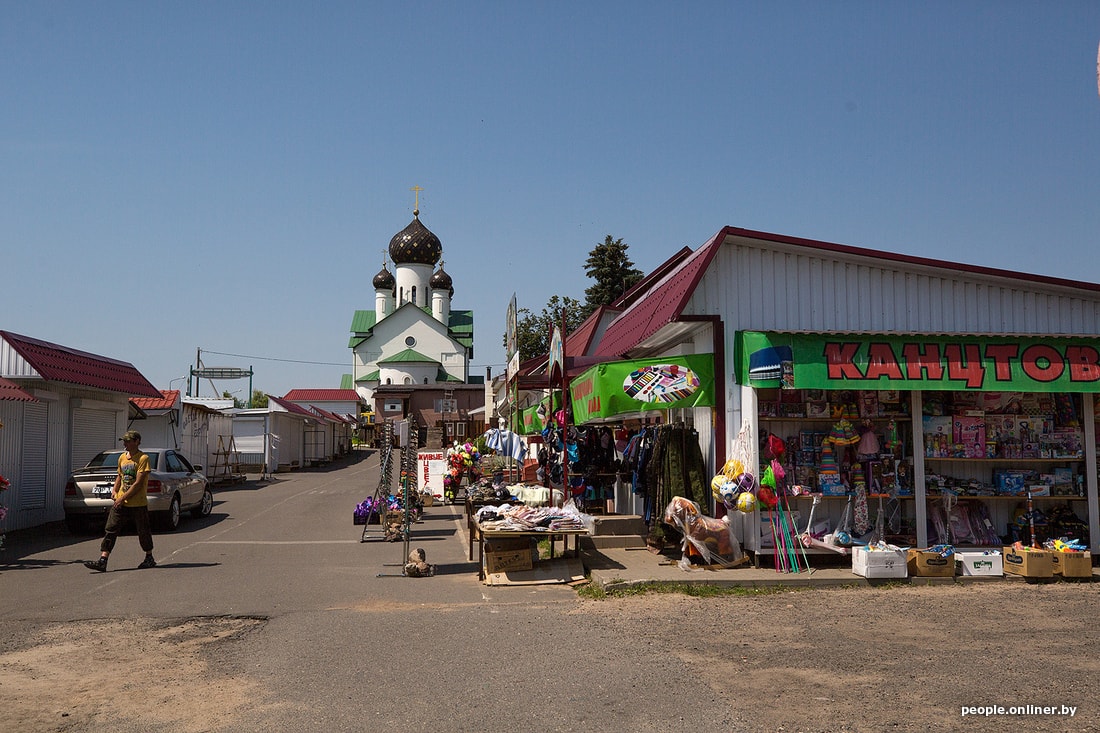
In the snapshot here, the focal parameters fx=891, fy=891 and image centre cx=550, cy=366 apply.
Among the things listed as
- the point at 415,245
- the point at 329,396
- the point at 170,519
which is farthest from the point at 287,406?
the point at 329,396

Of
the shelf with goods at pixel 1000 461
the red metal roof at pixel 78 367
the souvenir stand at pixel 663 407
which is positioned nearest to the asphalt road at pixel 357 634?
the souvenir stand at pixel 663 407

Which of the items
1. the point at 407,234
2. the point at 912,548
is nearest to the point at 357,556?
the point at 912,548

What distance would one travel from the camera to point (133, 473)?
40.1 ft

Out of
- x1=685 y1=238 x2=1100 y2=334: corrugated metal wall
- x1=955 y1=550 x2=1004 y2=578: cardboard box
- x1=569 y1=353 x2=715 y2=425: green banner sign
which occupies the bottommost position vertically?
x1=955 y1=550 x2=1004 y2=578: cardboard box

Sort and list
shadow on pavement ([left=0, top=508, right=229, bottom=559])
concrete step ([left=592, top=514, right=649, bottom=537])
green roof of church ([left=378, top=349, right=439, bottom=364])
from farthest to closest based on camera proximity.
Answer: green roof of church ([left=378, top=349, right=439, bottom=364])
shadow on pavement ([left=0, top=508, right=229, bottom=559])
concrete step ([left=592, top=514, right=649, bottom=537])

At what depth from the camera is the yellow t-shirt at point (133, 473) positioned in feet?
39.9

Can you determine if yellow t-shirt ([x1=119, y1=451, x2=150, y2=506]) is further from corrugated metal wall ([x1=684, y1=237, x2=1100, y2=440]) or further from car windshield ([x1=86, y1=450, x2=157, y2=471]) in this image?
corrugated metal wall ([x1=684, y1=237, x2=1100, y2=440])

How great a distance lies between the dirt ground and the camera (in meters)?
5.71

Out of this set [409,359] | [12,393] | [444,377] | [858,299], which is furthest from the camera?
[444,377]

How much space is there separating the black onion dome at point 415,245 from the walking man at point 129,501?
7203 centimetres

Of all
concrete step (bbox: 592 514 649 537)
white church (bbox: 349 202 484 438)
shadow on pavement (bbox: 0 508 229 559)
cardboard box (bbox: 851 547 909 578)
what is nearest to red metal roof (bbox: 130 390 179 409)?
shadow on pavement (bbox: 0 508 229 559)

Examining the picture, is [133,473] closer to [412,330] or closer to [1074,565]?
[1074,565]

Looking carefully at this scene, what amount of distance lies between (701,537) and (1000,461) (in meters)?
4.56

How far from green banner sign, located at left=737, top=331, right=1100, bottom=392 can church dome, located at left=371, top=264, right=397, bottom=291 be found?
77778 mm
